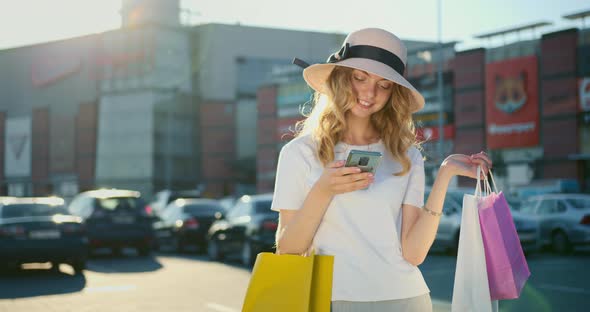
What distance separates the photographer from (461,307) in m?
2.95

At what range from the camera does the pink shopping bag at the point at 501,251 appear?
2.99 metres

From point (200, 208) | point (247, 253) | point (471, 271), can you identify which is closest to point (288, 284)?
point (471, 271)

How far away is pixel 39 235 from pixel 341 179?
12.7 metres

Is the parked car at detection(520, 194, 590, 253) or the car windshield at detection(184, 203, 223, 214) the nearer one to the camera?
the parked car at detection(520, 194, 590, 253)

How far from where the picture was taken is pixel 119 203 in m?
19.1

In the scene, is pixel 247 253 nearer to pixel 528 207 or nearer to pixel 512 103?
pixel 528 207

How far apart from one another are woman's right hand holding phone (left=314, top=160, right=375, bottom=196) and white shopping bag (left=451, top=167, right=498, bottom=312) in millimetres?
526

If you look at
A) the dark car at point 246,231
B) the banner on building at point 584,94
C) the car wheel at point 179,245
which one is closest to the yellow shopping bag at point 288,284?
the dark car at point 246,231

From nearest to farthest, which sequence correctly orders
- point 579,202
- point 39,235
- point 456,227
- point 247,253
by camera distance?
point 39,235 → point 247,253 → point 456,227 → point 579,202

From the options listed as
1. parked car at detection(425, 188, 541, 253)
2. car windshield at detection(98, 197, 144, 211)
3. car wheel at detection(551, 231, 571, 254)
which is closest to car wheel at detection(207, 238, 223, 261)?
car windshield at detection(98, 197, 144, 211)

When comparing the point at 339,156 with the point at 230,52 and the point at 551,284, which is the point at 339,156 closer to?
the point at 551,284

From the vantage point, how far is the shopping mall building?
68875 mm

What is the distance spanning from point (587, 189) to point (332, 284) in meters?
42.9

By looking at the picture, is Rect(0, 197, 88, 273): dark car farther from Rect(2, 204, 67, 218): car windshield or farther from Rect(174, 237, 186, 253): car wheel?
Rect(174, 237, 186, 253): car wheel
